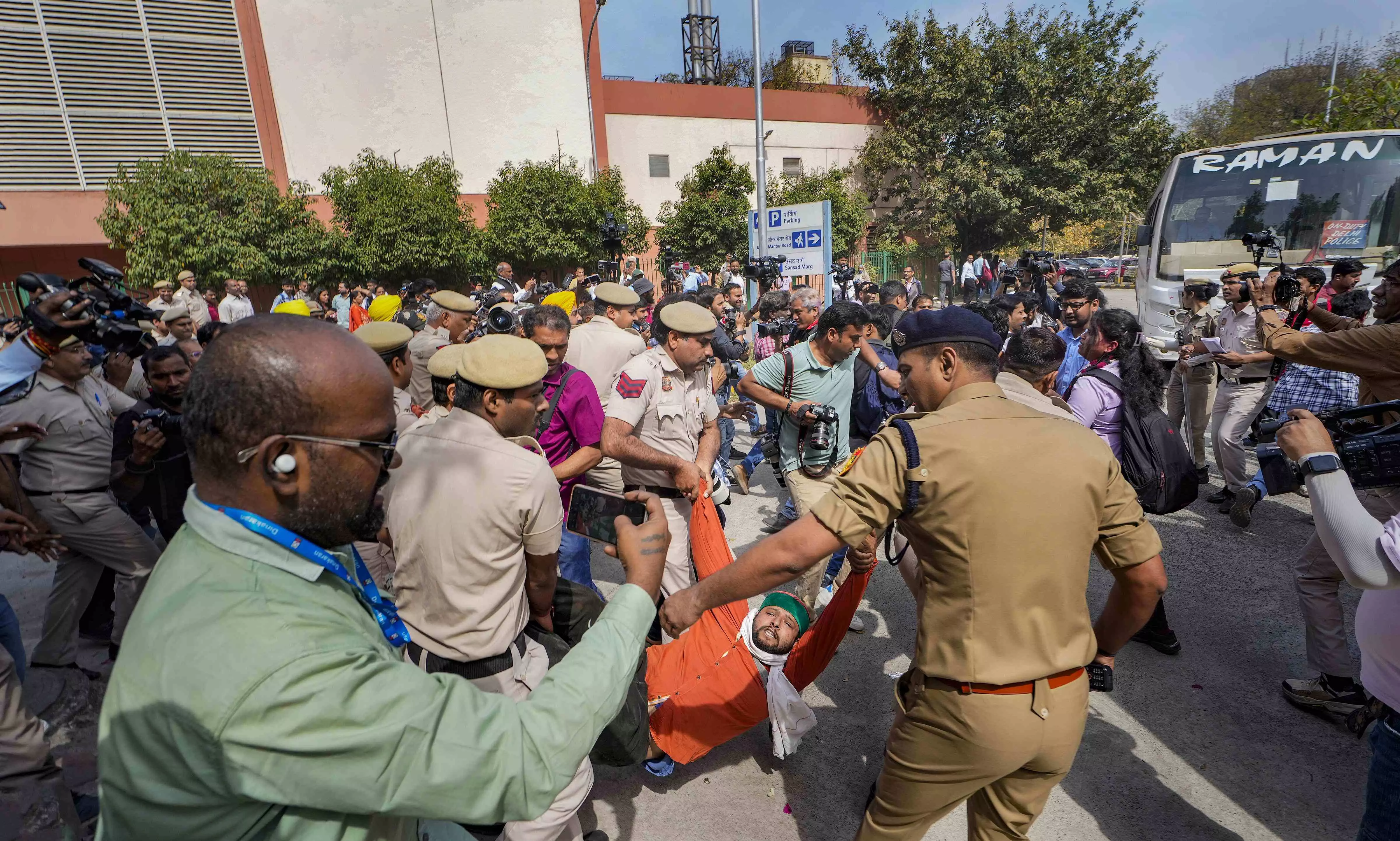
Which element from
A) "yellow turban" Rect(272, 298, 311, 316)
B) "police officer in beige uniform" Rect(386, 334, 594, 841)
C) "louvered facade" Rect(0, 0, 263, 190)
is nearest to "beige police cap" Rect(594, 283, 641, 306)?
"police officer in beige uniform" Rect(386, 334, 594, 841)

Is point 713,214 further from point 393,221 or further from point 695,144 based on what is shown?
point 393,221

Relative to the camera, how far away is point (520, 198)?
2194cm

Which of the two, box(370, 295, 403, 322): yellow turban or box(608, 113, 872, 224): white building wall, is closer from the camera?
box(370, 295, 403, 322): yellow turban

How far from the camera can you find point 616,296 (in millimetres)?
5012

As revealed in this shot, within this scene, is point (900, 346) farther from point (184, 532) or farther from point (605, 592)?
point (605, 592)

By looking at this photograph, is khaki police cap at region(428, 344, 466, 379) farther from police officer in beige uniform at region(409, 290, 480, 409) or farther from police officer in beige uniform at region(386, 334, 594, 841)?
police officer in beige uniform at region(409, 290, 480, 409)

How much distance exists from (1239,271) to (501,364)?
21.5 ft

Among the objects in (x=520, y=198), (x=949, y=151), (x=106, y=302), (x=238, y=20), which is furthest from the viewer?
(x=949, y=151)

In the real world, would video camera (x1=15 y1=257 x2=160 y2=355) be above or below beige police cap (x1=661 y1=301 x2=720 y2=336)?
above

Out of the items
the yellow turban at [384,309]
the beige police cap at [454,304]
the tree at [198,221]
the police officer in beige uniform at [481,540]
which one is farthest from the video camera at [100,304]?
the tree at [198,221]

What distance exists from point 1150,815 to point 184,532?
3.35 metres

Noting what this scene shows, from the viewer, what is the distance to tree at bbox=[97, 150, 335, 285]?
1648 cm

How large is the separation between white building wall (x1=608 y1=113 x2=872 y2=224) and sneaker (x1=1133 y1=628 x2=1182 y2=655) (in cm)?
2393

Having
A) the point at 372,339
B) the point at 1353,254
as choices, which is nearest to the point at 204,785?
the point at 372,339
